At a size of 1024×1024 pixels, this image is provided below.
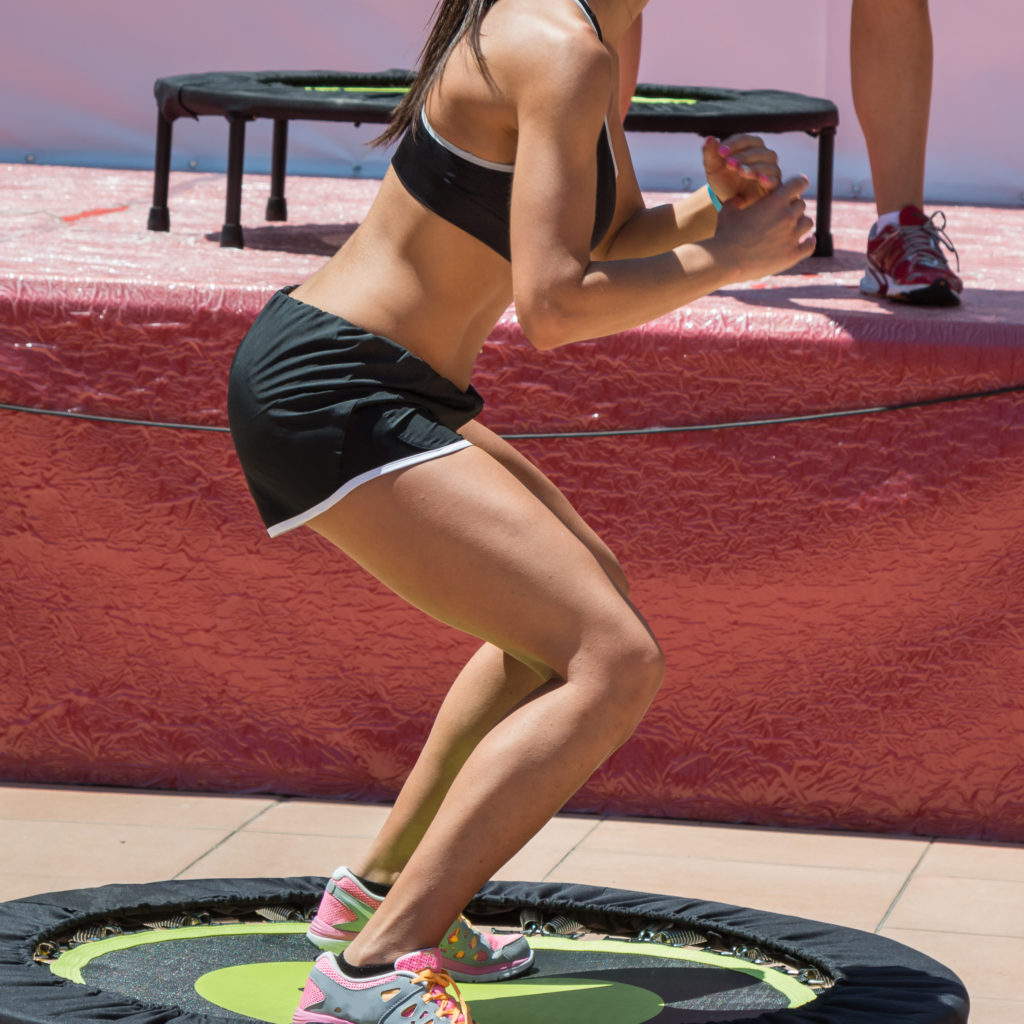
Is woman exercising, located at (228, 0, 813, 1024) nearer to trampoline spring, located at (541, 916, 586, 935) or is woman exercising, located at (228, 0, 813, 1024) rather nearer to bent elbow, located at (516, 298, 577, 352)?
bent elbow, located at (516, 298, 577, 352)

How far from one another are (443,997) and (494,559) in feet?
1.51

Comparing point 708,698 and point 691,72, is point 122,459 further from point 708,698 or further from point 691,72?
point 691,72

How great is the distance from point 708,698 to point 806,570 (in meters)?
0.28

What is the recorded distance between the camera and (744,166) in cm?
186

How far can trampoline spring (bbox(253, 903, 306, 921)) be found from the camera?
8.11 feet

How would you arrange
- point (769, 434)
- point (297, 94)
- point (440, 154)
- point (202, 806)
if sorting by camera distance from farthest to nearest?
point (297, 94) < point (202, 806) < point (769, 434) < point (440, 154)

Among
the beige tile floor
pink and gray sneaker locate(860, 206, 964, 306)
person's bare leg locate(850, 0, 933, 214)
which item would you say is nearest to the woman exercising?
the beige tile floor

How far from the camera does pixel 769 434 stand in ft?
9.43

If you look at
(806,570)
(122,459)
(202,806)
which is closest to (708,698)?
(806,570)

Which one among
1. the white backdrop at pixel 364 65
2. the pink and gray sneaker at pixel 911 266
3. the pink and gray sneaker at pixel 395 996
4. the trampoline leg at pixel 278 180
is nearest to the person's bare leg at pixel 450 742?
the pink and gray sneaker at pixel 395 996

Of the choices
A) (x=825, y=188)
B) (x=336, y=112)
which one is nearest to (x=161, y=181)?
(x=336, y=112)

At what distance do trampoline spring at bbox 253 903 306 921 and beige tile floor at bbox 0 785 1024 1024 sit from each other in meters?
0.28

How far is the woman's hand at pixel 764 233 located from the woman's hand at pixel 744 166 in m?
0.01

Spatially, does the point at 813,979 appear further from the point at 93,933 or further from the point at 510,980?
the point at 93,933
